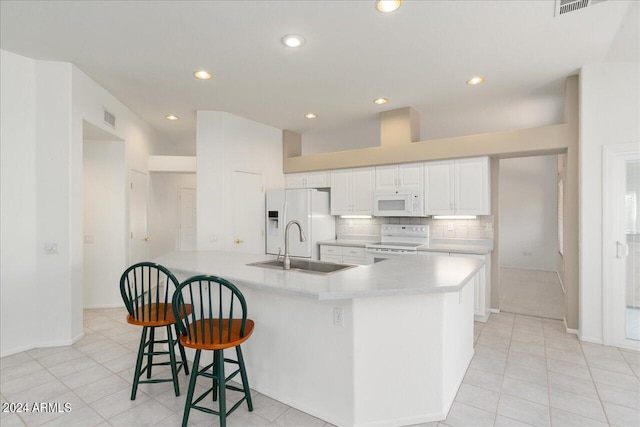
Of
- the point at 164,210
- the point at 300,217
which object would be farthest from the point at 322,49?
the point at 164,210

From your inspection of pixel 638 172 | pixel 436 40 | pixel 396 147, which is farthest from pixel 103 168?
pixel 638 172

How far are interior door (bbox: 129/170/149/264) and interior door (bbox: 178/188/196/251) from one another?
63.9 inches

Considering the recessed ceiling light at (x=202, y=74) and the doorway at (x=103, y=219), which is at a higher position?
the recessed ceiling light at (x=202, y=74)

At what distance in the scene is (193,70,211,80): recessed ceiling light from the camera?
3344 mm

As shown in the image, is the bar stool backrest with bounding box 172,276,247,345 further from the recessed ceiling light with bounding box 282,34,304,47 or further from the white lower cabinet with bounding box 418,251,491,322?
the white lower cabinet with bounding box 418,251,491,322

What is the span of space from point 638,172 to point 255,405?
4083 millimetres

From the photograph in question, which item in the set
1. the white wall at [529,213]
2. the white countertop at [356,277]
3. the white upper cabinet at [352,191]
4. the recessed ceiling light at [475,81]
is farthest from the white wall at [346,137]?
the white wall at [529,213]

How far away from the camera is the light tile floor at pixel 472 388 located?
2.11 metres

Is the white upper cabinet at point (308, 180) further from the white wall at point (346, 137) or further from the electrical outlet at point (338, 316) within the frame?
the electrical outlet at point (338, 316)

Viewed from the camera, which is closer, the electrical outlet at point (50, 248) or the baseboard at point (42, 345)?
the baseboard at point (42, 345)

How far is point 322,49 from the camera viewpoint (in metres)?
2.88

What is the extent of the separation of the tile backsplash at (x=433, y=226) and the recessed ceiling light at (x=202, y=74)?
3124 mm

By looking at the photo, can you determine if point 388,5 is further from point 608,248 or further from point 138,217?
point 138,217

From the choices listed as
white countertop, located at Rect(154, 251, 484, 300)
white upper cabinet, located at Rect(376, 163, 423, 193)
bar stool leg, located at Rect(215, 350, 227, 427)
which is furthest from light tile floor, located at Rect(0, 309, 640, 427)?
white upper cabinet, located at Rect(376, 163, 423, 193)
